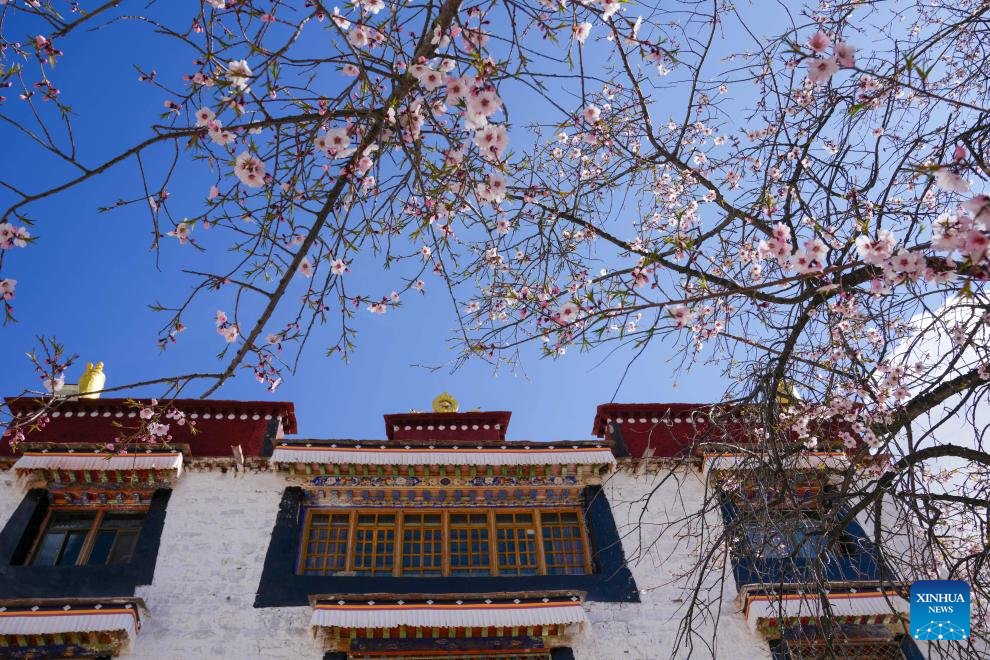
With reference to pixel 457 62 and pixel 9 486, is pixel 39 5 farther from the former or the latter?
pixel 9 486

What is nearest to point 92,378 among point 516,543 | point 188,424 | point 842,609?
point 188,424

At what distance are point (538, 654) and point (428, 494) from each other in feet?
9.82

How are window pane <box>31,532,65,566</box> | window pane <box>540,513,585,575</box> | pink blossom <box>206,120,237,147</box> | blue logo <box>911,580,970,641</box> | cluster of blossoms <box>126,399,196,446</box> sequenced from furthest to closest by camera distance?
window pane <box>540,513,585,575</box> → window pane <box>31,532,65,566</box> → cluster of blossoms <box>126,399,196,446</box> → blue logo <box>911,580,970,641</box> → pink blossom <box>206,120,237,147</box>

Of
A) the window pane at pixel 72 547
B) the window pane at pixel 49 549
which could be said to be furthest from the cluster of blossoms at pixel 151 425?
the window pane at pixel 49 549

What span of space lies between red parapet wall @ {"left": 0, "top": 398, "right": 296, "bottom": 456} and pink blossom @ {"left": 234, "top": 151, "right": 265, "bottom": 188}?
8973 millimetres

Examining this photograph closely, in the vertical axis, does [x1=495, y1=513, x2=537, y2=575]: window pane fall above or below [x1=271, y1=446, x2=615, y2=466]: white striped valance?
below

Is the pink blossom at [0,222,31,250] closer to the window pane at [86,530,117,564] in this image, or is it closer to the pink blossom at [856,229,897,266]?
the pink blossom at [856,229,897,266]

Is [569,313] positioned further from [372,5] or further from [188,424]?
→ [188,424]

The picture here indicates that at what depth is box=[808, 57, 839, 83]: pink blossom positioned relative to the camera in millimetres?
3998

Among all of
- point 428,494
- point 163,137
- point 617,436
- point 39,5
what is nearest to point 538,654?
point 428,494

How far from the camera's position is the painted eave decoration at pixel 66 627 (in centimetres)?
880

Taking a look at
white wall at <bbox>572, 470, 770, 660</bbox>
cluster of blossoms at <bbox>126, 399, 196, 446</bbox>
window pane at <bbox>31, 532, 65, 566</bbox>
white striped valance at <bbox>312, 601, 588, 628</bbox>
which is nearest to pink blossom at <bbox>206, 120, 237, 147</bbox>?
cluster of blossoms at <bbox>126, 399, 196, 446</bbox>

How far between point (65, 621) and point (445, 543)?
4.90 metres

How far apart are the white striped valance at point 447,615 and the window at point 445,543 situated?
116 centimetres
